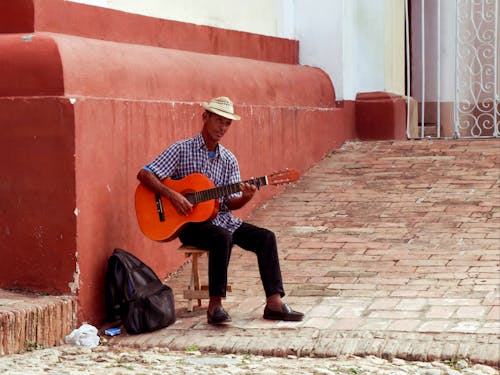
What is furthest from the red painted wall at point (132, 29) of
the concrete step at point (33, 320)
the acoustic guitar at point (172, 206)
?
the concrete step at point (33, 320)

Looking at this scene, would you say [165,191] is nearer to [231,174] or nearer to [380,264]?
[231,174]

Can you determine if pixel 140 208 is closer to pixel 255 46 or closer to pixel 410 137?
pixel 255 46

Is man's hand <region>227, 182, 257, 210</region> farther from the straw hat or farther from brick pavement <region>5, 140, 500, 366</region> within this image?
brick pavement <region>5, 140, 500, 366</region>

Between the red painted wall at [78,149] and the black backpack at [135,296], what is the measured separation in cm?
9

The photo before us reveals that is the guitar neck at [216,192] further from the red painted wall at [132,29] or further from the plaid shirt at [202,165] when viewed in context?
the red painted wall at [132,29]

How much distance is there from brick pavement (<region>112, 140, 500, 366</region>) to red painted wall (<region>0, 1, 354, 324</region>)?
0.54 m

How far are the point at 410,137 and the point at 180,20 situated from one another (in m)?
3.96

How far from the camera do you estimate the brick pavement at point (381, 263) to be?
6.37 m

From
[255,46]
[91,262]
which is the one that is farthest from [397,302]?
[255,46]

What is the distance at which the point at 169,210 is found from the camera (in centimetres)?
697

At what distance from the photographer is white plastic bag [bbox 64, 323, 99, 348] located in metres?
6.58

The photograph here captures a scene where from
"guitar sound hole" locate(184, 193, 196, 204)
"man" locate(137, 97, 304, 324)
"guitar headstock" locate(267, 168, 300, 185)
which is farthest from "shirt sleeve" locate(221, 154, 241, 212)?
"guitar headstock" locate(267, 168, 300, 185)

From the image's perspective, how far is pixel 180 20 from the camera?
361 inches

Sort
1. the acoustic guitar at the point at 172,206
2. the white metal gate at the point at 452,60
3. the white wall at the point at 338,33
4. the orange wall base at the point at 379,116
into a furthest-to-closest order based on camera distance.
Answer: the white metal gate at the point at 452,60, the orange wall base at the point at 379,116, the white wall at the point at 338,33, the acoustic guitar at the point at 172,206
